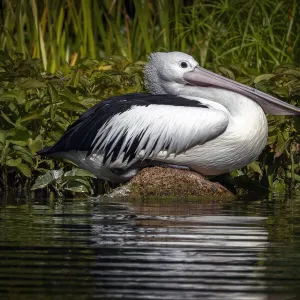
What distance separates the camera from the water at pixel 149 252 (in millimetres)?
3895

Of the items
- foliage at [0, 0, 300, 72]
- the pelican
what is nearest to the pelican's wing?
the pelican

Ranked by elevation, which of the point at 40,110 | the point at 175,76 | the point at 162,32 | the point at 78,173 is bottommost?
the point at 78,173

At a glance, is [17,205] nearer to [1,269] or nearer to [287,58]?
[1,269]

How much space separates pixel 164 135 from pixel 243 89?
2.88 feet

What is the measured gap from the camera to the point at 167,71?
8.57 metres

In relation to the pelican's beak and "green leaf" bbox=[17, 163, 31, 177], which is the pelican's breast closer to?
the pelican's beak

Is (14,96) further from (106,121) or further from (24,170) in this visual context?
(106,121)

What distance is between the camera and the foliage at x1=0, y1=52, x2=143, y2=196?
27.2 feet

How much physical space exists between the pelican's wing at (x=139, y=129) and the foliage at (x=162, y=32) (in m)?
2.81

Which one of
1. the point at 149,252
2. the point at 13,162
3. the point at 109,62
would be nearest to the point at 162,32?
the point at 109,62

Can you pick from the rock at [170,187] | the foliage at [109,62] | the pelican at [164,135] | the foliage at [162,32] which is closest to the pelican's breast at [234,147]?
the pelican at [164,135]

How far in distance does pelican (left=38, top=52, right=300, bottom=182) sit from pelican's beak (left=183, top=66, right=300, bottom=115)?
0.44 feet

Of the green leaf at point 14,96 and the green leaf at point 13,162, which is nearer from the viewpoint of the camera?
the green leaf at point 13,162

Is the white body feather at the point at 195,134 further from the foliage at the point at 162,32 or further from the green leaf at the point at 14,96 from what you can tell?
the foliage at the point at 162,32
